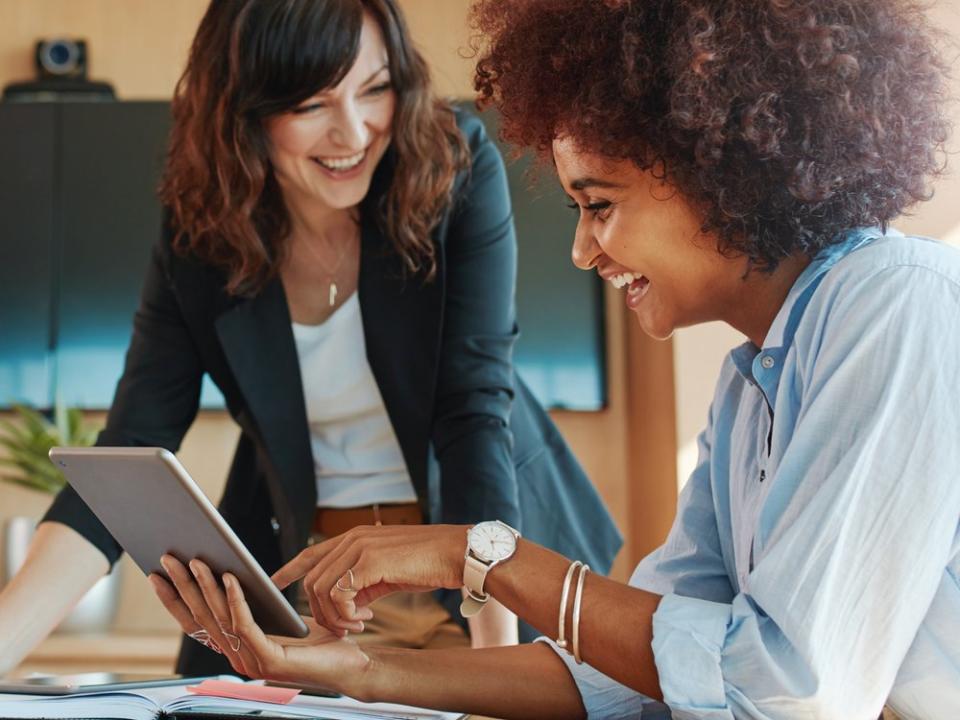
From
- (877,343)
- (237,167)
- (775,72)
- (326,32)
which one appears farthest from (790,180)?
(237,167)

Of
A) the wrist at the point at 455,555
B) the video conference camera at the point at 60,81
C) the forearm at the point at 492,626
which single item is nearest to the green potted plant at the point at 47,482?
the video conference camera at the point at 60,81

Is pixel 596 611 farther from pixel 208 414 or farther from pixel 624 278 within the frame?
pixel 208 414

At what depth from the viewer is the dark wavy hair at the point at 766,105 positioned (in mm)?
1014

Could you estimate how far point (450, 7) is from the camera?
396 centimetres

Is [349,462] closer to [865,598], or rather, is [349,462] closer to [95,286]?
[865,598]

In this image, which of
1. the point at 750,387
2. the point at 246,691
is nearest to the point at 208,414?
the point at 246,691

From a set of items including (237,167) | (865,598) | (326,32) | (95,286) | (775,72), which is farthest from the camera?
(95,286)

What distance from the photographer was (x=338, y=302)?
179cm

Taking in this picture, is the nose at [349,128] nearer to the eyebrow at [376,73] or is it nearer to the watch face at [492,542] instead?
the eyebrow at [376,73]

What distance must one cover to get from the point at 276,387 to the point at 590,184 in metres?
0.72

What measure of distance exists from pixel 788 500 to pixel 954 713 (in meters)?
0.19

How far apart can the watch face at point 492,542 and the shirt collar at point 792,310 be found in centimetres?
25

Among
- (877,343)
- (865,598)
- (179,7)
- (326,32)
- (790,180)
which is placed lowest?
(865,598)

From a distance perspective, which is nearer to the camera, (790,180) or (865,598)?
(865,598)
